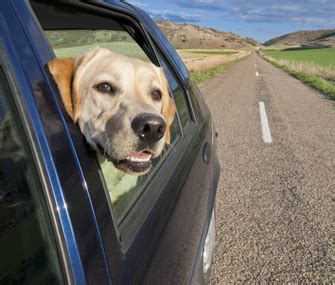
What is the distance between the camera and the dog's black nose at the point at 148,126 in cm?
178

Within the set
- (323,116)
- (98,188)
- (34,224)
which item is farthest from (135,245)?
(323,116)

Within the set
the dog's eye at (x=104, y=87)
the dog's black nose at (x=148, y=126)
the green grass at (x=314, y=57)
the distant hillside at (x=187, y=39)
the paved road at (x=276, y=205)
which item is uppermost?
the dog's eye at (x=104, y=87)

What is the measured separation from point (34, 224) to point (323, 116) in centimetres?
1145

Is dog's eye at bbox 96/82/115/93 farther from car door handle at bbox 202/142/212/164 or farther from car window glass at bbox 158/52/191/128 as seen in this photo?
car door handle at bbox 202/142/212/164

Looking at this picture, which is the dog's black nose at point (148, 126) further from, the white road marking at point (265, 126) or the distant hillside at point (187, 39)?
the distant hillside at point (187, 39)

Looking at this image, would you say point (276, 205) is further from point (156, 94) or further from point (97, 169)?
point (97, 169)

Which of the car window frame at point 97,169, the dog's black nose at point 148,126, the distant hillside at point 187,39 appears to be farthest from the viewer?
the distant hillside at point 187,39

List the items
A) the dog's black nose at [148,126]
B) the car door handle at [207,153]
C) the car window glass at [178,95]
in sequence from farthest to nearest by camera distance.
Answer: the car window glass at [178,95] < the car door handle at [207,153] < the dog's black nose at [148,126]

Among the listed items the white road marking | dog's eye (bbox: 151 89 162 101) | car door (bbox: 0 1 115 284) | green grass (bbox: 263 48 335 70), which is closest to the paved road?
the white road marking

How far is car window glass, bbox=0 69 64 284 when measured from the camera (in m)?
1.01

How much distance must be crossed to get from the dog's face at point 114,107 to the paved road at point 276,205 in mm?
1772

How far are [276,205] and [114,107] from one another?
125 inches

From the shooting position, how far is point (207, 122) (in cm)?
381

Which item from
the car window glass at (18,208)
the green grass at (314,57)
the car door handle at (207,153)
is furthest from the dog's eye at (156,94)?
the green grass at (314,57)
